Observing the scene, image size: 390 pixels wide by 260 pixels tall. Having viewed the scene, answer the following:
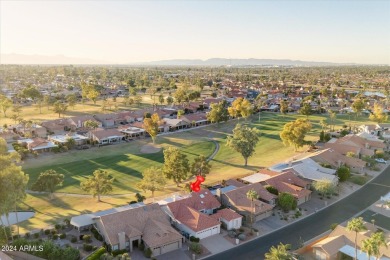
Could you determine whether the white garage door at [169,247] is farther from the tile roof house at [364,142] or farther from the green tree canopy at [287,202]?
the tile roof house at [364,142]

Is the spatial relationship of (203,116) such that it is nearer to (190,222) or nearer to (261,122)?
(261,122)

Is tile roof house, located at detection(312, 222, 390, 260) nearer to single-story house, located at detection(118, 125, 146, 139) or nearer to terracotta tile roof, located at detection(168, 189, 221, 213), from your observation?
terracotta tile roof, located at detection(168, 189, 221, 213)

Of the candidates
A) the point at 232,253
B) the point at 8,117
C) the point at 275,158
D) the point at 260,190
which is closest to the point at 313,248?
the point at 232,253

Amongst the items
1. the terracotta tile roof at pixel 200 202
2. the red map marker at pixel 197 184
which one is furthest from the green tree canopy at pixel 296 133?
the terracotta tile roof at pixel 200 202

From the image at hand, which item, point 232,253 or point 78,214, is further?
point 78,214

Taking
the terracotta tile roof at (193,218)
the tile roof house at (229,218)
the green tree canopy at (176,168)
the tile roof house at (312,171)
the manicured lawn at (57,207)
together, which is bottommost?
the manicured lawn at (57,207)

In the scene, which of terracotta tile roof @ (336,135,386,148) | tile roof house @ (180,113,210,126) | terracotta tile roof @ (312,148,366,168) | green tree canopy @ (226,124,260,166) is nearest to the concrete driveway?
green tree canopy @ (226,124,260,166)

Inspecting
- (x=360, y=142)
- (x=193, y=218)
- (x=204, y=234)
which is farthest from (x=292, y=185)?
(x=360, y=142)
